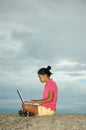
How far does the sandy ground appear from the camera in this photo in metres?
9.36

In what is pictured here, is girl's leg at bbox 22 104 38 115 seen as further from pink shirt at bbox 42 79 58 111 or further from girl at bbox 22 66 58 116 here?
pink shirt at bbox 42 79 58 111

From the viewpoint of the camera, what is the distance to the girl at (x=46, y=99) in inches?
408

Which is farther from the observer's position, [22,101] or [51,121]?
[22,101]

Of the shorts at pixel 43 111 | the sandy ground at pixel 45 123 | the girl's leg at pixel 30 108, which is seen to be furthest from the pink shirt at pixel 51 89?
the sandy ground at pixel 45 123

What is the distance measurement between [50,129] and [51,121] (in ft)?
1.68

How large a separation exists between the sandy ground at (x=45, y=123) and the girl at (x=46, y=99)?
0.33 m

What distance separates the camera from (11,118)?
10.7 m

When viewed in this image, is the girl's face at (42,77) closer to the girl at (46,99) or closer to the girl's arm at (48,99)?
the girl at (46,99)

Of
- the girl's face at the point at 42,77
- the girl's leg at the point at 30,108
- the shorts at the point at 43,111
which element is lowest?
the shorts at the point at 43,111

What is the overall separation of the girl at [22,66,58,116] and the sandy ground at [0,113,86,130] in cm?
33

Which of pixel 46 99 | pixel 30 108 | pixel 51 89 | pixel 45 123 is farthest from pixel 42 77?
pixel 45 123

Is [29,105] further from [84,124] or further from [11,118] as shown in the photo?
[84,124]

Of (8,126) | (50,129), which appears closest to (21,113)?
(8,126)

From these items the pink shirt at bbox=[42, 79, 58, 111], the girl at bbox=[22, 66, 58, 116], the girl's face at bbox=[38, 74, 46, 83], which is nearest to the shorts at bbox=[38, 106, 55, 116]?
the girl at bbox=[22, 66, 58, 116]
